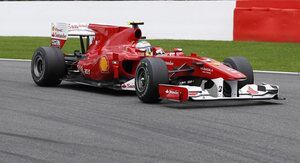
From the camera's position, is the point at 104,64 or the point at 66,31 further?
the point at 66,31

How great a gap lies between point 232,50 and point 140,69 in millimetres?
10740

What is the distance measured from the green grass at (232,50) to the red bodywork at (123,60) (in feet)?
18.0

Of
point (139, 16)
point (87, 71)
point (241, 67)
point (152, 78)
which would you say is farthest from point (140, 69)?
point (139, 16)

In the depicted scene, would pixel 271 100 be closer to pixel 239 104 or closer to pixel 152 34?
pixel 239 104

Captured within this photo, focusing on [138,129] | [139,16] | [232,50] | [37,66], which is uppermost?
[139,16]

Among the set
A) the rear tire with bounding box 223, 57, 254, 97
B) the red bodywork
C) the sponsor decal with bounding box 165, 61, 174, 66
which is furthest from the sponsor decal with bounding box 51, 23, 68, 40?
the rear tire with bounding box 223, 57, 254, 97

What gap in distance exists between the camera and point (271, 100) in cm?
1104

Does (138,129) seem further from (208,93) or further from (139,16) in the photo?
(139,16)

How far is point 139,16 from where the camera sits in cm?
2517

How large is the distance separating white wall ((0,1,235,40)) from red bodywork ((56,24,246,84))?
1095 centimetres

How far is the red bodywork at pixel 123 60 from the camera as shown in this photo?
10344 millimetres

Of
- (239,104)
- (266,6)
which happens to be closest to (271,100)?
(239,104)

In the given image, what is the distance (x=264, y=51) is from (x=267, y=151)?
13846 millimetres

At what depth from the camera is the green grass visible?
1822 cm
